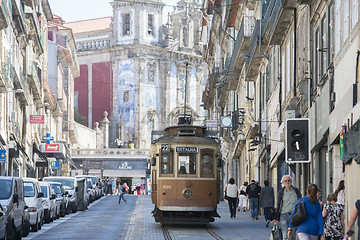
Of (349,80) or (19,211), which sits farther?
(19,211)

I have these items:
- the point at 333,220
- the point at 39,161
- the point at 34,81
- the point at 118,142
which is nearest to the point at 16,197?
the point at 333,220

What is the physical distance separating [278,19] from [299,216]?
13.5m

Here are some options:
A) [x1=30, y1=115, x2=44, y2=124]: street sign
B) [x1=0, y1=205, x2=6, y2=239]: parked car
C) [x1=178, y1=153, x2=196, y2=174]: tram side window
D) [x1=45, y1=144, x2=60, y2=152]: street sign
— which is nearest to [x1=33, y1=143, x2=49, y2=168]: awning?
[x1=45, y1=144, x2=60, y2=152]: street sign

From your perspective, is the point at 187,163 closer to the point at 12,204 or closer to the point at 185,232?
the point at 185,232

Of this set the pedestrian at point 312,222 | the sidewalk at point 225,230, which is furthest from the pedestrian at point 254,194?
the pedestrian at point 312,222

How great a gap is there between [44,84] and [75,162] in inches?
1023

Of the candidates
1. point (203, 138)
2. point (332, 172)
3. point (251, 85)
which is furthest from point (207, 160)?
point (251, 85)

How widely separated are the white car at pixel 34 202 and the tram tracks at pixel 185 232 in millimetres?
3621

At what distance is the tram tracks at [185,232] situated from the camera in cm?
2158

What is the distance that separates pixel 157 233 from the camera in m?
23.2

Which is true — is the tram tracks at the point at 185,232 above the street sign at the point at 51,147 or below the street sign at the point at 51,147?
below

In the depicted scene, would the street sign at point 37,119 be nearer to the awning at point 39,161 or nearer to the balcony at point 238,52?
the awning at point 39,161

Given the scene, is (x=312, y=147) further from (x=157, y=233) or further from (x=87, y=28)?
(x=87, y=28)

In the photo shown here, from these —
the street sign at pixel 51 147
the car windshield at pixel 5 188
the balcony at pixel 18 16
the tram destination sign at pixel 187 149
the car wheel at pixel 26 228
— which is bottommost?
the car wheel at pixel 26 228
